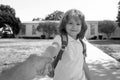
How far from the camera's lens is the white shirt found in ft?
4.44

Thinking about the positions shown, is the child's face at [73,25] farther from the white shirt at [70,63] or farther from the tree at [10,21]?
the tree at [10,21]

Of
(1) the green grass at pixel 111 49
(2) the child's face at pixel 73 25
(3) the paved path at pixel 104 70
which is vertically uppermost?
(2) the child's face at pixel 73 25

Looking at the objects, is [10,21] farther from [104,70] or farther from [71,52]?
[71,52]

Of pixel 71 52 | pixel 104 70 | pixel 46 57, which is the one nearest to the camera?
pixel 46 57

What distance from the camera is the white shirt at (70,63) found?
135 centimetres

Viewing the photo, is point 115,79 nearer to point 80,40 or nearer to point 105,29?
point 80,40

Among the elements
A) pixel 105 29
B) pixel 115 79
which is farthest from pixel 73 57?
pixel 105 29

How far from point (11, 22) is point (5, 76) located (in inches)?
2275

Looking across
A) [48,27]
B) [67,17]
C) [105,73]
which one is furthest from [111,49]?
[48,27]

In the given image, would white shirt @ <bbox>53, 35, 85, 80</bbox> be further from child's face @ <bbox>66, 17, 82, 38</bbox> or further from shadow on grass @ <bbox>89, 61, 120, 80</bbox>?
shadow on grass @ <bbox>89, 61, 120, 80</bbox>

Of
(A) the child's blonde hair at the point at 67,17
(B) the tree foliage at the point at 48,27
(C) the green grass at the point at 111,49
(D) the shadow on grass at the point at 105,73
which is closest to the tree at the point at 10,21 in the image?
(B) the tree foliage at the point at 48,27

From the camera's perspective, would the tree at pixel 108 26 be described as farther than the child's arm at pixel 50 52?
Yes

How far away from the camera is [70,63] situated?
4.47 feet

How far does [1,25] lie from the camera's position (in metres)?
56.9
